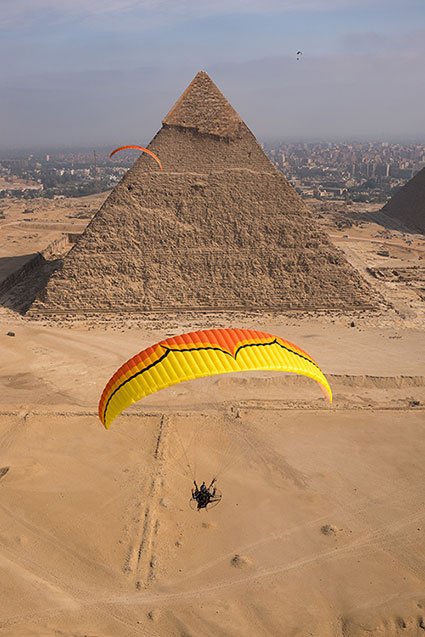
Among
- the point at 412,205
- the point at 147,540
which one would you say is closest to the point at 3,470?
the point at 147,540

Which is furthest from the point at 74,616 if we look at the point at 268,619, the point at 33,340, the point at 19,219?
the point at 19,219

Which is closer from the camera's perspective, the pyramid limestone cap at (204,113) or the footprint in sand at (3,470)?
the footprint in sand at (3,470)

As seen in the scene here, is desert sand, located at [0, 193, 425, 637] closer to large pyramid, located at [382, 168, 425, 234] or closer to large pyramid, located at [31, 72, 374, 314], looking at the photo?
large pyramid, located at [31, 72, 374, 314]

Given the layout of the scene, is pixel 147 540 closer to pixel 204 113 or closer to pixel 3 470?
pixel 3 470

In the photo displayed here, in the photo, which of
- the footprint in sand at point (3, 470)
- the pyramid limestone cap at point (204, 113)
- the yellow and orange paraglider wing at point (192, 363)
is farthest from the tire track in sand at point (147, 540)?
the pyramid limestone cap at point (204, 113)

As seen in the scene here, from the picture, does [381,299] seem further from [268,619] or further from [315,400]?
[268,619]

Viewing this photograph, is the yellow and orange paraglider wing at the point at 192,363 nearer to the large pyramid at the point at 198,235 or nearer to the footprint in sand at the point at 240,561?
the footprint in sand at the point at 240,561

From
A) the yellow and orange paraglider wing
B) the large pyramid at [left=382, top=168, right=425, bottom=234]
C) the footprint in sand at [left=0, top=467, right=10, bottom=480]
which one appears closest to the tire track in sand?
the yellow and orange paraglider wing
